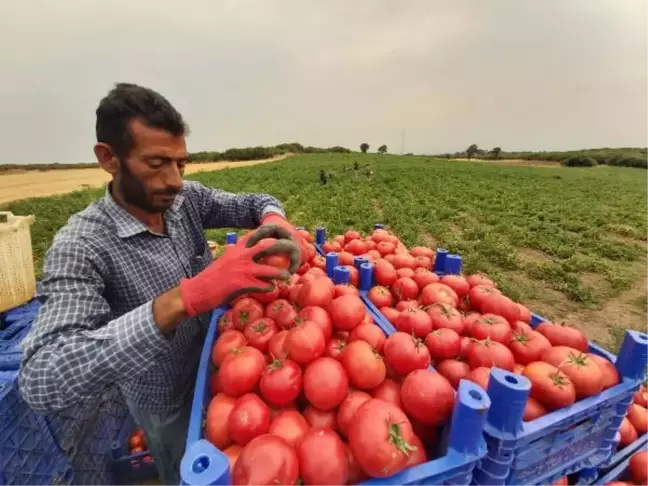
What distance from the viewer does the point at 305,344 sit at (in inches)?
59.8

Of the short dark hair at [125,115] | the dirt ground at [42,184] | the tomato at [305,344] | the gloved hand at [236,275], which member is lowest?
the dirt ground at [42,184]

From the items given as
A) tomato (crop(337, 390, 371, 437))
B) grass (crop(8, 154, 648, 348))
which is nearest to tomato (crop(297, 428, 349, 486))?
tomato (crop(337, 390, 371, 437))

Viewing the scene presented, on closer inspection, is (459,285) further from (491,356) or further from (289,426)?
(289,426)

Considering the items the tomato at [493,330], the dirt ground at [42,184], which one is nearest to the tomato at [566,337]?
the tomato at [493,330]

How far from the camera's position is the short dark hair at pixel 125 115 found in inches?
66.4

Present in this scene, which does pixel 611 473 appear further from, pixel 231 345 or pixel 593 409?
pixel 231 345

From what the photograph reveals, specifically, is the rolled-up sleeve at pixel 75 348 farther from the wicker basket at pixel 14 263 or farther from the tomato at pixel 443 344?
the wicker basket at pixel 14 263

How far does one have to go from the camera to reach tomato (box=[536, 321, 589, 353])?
5.76ft

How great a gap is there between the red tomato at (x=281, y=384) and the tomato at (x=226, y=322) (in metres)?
0.50

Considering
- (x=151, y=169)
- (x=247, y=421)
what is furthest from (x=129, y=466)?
(x=151, y=169)

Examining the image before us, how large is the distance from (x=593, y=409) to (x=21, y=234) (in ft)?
15.2

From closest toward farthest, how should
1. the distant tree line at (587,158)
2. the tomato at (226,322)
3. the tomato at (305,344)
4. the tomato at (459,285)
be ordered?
the tomato at (305,344) → the tomato at (226,322) → the tomato at (459,285) → the distant tree line at (587,158)

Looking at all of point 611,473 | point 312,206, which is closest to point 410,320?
point 611,473

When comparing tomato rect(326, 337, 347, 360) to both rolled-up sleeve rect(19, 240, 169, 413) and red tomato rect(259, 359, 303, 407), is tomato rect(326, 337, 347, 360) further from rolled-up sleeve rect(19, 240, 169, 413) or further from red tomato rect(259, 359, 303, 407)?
rolled-up sleeve rect(19, 240, 169, 413)
